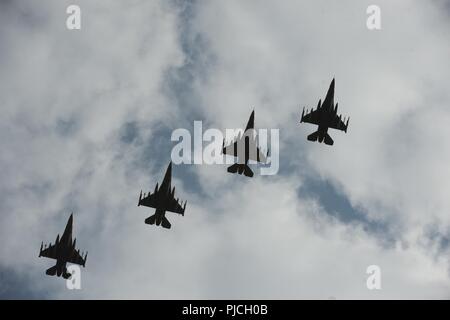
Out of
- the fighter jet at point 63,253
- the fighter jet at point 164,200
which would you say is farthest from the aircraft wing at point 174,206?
the fighter jet at point 63,253

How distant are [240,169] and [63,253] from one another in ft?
65.0

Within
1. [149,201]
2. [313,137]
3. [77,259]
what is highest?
[313,137]

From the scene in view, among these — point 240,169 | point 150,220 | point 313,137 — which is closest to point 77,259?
point 150,220

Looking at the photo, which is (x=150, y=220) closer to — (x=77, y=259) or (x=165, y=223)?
(x=165, y=223)

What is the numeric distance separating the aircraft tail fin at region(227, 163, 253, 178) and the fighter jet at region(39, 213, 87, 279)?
1658cm

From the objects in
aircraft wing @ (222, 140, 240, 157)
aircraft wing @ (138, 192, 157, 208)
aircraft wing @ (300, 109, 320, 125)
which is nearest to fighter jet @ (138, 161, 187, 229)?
aircraft wing @ (138, 192, 157, 208)

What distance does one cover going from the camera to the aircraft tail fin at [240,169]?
44.1m

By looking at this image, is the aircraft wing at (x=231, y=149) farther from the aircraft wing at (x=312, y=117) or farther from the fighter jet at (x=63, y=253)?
the fighter jet at (x=63, y=253)

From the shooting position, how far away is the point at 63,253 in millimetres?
44406

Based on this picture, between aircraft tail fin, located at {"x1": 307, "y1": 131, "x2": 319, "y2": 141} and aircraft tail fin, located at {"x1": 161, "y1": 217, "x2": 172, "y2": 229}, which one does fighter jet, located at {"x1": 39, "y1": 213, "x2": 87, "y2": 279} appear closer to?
aircraft tail fin, located at {"x1": 161, "y1": 217, "x2": 172, "y2": 229}
